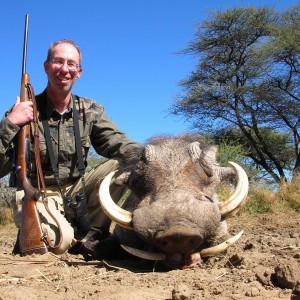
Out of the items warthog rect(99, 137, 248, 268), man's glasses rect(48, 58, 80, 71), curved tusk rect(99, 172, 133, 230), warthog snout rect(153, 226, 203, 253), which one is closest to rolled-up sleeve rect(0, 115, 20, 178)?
man's glasses rect(48, 58, 80, 71)

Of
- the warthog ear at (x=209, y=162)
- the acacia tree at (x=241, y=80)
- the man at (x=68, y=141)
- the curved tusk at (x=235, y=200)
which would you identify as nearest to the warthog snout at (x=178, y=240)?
the curved tusk at (x=235, y=200)

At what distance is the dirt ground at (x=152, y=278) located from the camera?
2.38m

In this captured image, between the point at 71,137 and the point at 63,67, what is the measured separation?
0.62m

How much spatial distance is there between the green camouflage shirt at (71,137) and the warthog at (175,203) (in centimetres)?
85

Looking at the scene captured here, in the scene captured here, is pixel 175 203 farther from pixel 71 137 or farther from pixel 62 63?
pixel 62 63

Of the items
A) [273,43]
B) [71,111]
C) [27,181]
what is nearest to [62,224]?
[27,181]

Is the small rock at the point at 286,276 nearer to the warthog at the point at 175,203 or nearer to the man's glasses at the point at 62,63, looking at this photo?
the warthog at the point at 175,203

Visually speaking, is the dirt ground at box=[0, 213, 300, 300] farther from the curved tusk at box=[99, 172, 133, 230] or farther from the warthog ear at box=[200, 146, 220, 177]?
the warthog ear at box=[200, 146, 220, 177]

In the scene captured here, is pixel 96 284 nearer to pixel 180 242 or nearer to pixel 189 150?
pixel 180 242

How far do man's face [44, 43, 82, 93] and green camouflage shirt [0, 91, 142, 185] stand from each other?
0.49ft

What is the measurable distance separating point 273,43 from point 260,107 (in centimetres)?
229

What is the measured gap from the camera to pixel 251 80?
19938 mm

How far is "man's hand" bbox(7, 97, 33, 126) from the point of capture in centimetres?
423

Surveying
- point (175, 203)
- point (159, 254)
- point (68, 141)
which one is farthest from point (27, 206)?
point (175, 203)
